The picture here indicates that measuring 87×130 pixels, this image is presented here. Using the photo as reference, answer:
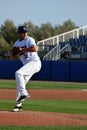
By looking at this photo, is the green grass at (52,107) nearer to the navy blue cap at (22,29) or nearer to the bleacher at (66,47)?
the navy blue cap at (22,29)

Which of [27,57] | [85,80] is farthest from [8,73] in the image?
[27,57]

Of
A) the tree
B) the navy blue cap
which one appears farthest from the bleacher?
the navy blue cap

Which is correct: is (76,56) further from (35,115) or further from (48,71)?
(35,115)

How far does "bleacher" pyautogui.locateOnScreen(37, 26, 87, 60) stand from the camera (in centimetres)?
4088

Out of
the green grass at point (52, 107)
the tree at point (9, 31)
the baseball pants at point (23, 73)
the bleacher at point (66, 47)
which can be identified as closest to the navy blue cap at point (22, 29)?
the baseball pants at point (23, 73)

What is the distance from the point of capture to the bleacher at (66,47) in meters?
Result: 40.9

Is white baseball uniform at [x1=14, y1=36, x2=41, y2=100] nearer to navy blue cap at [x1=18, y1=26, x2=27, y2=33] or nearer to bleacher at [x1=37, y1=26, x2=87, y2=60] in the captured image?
navy blue cap at [x1=18, y1=26, x2=27, y2=33]

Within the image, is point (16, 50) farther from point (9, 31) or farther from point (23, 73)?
point (9, 31)

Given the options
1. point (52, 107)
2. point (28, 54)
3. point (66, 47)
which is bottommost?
point (66, 47)

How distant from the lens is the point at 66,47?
42.3 metres

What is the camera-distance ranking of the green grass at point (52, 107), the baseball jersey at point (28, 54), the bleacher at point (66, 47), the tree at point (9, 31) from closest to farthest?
the baseball jersey at point (28, 54) → the green grass at point (52, 107) → the bleacher at point (66, 47) → the tree at point (9, 31)

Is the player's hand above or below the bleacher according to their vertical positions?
above

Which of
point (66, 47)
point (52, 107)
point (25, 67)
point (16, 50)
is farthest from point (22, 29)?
point (66, 47)

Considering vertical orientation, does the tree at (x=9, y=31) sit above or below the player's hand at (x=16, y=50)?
below
